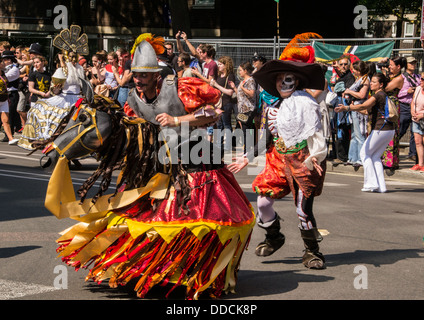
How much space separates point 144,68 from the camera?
603 cm

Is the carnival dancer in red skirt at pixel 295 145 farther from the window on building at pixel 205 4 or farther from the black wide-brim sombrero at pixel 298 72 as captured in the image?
the window on building at pixel 205 4

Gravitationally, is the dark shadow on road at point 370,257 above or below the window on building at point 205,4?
below

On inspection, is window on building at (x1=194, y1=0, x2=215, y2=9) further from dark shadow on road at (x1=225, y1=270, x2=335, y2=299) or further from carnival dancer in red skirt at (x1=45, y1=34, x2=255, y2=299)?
carnival dancer in red skirt at (x1=45, y1=34, x2=255, y2=299)

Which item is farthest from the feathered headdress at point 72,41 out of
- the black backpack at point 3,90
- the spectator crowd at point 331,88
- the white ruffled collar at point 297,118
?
the white ruffled collar at point 297,118

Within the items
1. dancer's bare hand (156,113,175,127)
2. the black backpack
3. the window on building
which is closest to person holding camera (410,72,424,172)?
the black backpack

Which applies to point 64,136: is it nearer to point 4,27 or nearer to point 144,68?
point 144,68

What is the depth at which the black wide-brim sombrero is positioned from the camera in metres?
6.93

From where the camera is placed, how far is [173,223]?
553cm

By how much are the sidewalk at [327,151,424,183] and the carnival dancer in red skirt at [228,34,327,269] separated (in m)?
7.37

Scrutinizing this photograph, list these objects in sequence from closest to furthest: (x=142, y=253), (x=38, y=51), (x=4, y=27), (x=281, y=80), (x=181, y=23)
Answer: (x=142, y=253)
(x=281, y=80)
(x=38, y=51)
(x=181, y=23)
(x=4, y=27)

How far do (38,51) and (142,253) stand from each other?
1257 centimetres

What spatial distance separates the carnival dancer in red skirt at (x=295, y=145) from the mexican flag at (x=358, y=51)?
896 cm

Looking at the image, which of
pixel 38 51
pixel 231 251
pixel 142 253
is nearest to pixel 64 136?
pixel 142 253

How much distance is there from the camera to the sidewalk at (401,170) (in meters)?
14.1
